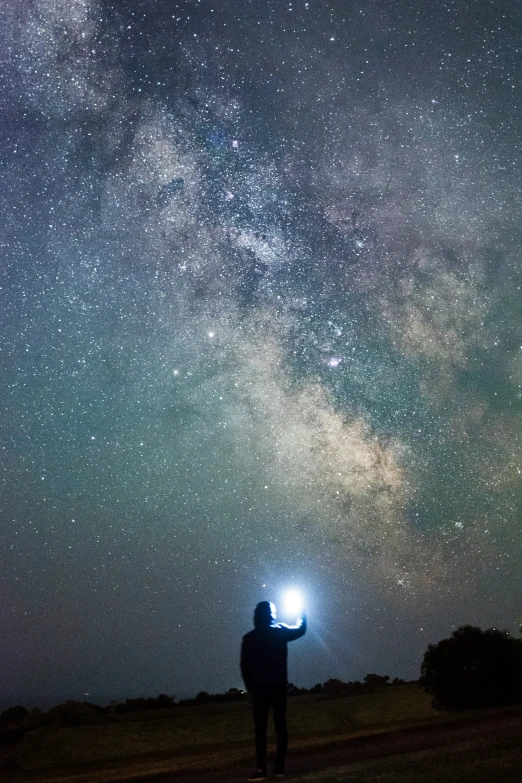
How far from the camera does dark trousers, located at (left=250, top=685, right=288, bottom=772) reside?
7.74m

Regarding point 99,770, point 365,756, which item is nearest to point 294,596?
point 365,756

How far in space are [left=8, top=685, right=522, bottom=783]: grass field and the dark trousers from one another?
51 cm

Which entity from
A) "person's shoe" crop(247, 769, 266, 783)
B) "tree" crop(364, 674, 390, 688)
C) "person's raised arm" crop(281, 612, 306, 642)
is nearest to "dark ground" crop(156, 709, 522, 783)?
"person's shoe" crop(247, 769, 266, 783)

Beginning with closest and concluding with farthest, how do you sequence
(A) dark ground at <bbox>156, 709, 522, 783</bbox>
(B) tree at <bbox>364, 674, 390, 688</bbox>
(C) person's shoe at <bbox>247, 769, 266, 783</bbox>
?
(C) person's shoe at <bbox>247, 769, 266, 783</bbox> → (A) dark ground at <bbox>156, 709, 522, 783</bbox> → (B) tree at <bbox>364, 674, 390, 688</bbox>

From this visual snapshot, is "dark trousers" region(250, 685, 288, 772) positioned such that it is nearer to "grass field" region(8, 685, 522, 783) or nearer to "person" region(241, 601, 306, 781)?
"person" region(241, 601, 306, 781)

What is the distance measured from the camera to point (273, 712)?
25.4 feet

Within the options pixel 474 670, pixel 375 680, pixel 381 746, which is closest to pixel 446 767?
pixel 381 746

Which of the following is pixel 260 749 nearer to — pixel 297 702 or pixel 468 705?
pixel 468 705

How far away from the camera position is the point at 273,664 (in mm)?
7703

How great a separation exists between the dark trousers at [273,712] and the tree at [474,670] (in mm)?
11314

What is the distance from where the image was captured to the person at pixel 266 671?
25.3 feet

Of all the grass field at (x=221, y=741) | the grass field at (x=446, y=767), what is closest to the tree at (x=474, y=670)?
the grass field at (x=221, y=741)

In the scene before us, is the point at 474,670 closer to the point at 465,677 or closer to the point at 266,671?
the point at 465,677

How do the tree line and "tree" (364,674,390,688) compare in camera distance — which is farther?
"tree" (364,674,390,688)
